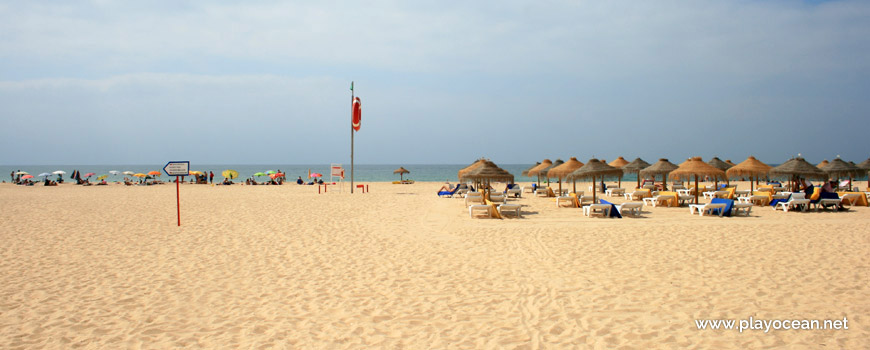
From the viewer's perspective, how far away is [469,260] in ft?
24.0

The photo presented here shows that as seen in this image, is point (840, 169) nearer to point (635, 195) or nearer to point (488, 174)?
point (635, 195)

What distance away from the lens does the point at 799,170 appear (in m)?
17.1

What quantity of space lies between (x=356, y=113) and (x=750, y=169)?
18828mm

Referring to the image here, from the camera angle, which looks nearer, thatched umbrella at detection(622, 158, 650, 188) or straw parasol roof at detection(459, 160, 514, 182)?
straw parasol roof at detection(459, 160, 514, 182)

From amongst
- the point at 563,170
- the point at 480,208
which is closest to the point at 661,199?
the point at 563,170

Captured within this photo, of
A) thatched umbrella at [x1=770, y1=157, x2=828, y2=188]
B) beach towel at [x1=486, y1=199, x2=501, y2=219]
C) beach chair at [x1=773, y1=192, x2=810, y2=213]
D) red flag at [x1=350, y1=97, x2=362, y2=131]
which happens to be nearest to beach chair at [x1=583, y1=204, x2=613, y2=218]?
beach towel at [x1=486, y1=199, x2=501, y2=219]

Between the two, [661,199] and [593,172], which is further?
[593,172]

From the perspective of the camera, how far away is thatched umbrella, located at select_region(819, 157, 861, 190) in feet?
65.1

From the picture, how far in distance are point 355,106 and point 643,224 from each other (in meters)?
18.0

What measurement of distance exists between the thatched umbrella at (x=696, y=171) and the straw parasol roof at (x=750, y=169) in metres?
3.57

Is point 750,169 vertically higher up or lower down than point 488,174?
higher up

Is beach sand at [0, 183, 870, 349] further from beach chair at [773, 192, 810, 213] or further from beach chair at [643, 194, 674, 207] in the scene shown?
beach chair at [643, 194, 674, 207]

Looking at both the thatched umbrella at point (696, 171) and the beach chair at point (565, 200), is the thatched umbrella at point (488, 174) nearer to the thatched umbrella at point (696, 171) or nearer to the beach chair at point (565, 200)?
the beach chair at point (565, 200)

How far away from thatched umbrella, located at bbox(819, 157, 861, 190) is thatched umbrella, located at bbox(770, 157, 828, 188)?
3.88 m
